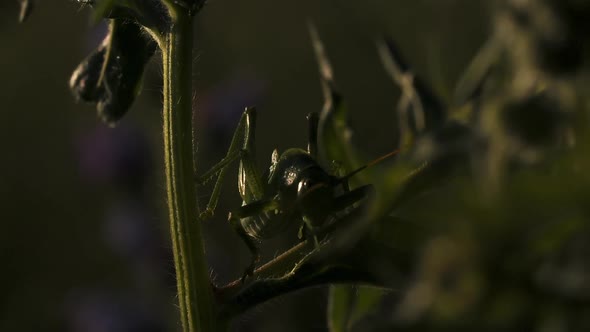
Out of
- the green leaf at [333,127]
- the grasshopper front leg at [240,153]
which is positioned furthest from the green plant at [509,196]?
the grasshopper front leg at [240,153]

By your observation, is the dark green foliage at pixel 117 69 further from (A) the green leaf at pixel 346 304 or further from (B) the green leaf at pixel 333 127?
(A) the green leaf at pixel 346 304

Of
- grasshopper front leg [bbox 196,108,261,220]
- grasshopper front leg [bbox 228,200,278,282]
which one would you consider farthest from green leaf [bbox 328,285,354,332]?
grasshopper front leg [bbox 196,108,261,220]

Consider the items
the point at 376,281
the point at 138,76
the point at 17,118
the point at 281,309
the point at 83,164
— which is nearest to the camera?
the point at 376,281

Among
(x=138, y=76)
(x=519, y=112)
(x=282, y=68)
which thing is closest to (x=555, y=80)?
(x=519, y=112)

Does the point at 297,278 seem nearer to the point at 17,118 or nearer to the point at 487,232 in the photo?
Answer: the point at 487,232

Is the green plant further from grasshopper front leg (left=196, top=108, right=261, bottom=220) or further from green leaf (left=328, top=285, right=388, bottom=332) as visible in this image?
grasshopper front leg (left=196, top=108, right=261, bottom=220)

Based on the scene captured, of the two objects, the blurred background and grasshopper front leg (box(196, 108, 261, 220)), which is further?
the blurred background

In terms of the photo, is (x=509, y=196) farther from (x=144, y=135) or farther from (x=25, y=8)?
(x=144, y=135)
